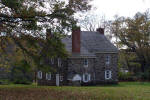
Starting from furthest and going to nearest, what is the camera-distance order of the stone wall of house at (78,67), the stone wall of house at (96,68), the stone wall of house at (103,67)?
1. the stone wall of house at (103,67)
2. the stone wall of house at (96,68)
3. the stone wall of house at (78,67)

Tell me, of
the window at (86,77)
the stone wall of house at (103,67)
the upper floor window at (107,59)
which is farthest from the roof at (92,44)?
the window at (86,77)

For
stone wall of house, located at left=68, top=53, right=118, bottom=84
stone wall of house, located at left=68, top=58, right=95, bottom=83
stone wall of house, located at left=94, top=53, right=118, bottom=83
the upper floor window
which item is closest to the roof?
stone wall of house, located at left=68, top=53, right=118, bottom=84

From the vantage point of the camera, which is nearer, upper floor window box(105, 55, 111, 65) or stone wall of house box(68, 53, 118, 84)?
stone wall of house box(68, 53, 118, 84)

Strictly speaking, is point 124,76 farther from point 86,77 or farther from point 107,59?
point 86,77

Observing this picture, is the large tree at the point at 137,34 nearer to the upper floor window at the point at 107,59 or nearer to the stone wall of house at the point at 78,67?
the upper floor window at the point at 107,59

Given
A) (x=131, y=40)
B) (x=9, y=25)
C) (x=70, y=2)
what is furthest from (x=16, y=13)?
(x=131, y=40)

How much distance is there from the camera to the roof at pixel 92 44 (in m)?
47.8

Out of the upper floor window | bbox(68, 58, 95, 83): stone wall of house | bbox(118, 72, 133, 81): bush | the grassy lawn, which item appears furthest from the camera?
bbox(118, 72, 133, 81): bush

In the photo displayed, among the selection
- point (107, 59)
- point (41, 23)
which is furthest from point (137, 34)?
point (41, 23)

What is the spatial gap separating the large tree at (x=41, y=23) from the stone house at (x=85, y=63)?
2261 cm

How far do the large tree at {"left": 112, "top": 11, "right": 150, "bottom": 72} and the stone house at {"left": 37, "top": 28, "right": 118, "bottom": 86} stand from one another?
9.95 m

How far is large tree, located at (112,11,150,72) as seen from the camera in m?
60.8

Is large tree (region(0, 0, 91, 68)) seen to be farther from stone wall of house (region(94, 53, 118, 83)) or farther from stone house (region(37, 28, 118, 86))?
stone wall of house (region(94, 53, 118, 83))

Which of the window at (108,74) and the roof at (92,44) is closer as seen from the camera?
the roof at (92,44)
